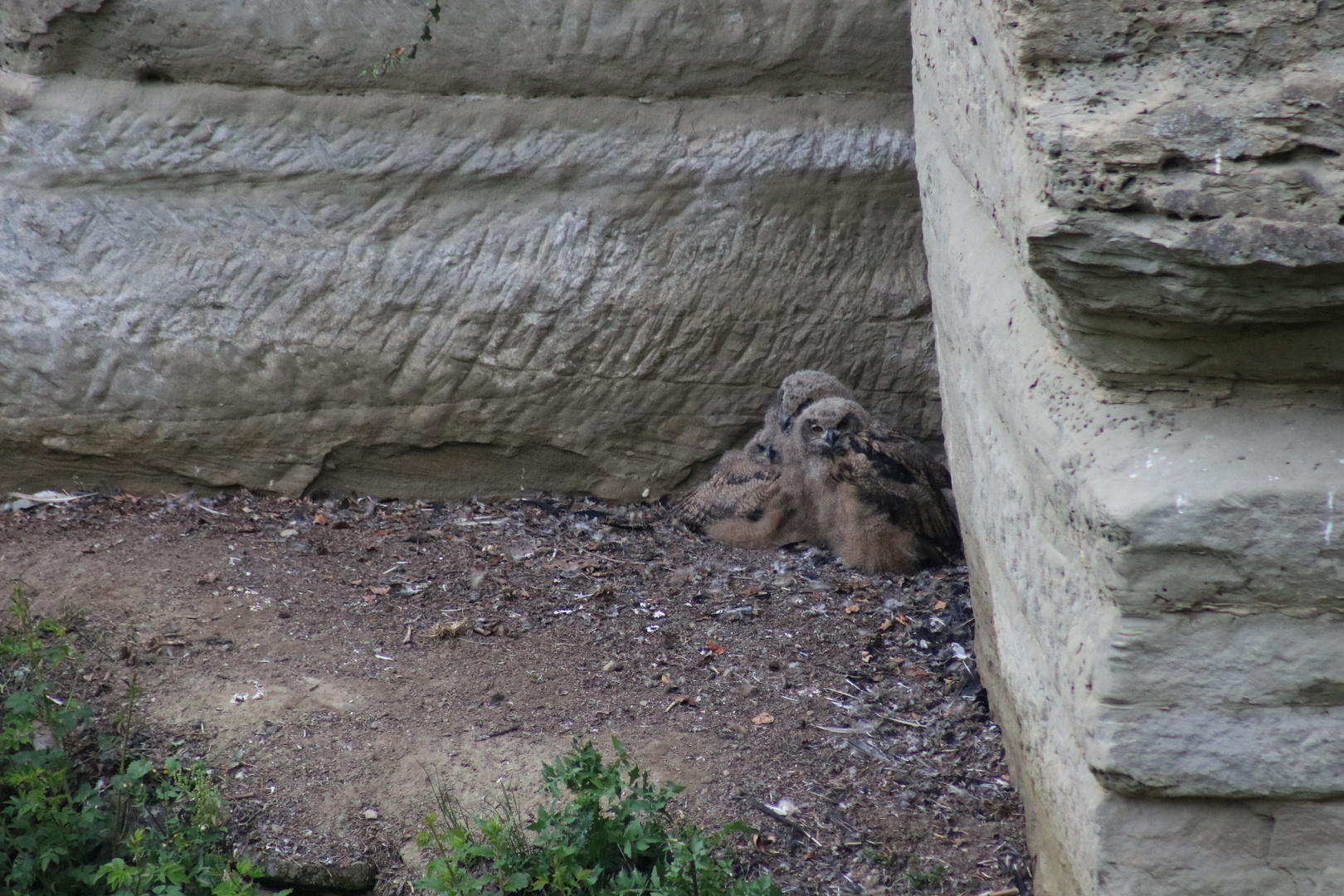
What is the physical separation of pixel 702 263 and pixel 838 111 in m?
0.80

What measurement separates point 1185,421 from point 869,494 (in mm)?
2807

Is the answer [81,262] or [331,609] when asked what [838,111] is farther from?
[81,262]

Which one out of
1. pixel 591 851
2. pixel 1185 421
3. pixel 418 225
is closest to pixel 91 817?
pixel 591 851

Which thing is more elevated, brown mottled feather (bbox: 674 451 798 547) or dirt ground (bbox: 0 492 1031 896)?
brown mottled feather (bbox: 674 451 798 547)

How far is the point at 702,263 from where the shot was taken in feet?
16.4

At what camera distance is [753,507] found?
507 centimetres

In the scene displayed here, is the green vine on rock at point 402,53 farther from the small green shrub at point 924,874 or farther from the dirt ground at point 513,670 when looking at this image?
the small green shrub at point 924,874

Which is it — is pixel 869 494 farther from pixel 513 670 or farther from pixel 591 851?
pixel 591 851

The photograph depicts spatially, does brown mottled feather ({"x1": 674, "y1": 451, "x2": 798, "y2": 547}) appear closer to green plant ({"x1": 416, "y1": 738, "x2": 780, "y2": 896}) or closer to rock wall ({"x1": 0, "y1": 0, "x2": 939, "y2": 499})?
rock wall ({"x1": 0, "y1": 0, "x2": 939, "y2": 499})

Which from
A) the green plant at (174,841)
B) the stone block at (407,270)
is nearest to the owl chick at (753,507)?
the stone block at (407,270)

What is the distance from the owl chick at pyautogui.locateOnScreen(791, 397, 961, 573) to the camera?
4.87 meters

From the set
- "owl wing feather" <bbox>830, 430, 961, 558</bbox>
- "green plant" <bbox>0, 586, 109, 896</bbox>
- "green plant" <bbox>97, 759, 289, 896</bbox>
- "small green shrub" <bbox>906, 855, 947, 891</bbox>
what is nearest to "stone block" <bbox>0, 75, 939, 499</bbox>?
"owl wing feather" <bbox>830, 430, 961, 558</bbox>

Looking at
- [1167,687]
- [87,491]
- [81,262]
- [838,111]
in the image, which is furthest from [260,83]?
[1167,687]

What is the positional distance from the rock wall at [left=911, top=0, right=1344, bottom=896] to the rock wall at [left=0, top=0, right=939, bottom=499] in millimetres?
2600
